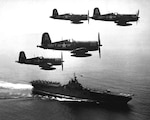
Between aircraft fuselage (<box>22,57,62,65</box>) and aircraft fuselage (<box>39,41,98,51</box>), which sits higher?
aircraft fuselage (<box>39,41,98,51</box>)

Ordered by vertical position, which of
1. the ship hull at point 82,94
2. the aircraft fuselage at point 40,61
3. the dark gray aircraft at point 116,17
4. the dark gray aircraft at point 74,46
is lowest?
the ship hull at point 82,94

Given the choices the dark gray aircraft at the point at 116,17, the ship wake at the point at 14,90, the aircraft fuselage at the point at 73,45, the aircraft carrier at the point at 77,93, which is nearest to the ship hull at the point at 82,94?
the aircraft carrier at the point at 77,93

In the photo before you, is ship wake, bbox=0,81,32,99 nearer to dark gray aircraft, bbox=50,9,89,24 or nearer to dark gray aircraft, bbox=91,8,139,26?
dark gray aircraft, bbox=50,9,89,24

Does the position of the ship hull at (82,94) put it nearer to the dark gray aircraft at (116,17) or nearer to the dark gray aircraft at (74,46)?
the dark gray aircraft at (74,46)

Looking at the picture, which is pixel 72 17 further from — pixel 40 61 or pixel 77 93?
pixel 77 93

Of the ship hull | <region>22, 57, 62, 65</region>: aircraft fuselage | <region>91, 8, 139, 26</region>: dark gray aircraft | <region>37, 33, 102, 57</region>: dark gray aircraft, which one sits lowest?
the ship hull

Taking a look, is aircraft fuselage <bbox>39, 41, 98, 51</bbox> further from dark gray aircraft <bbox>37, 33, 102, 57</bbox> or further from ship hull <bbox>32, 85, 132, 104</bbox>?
ship hull <bbox>32, 85, 132, 104</bbox>

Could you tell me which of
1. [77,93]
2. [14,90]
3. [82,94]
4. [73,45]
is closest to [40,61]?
[73,45]

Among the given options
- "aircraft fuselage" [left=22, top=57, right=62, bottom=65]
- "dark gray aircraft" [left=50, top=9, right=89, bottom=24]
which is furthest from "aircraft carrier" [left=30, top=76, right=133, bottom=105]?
"dark gray aircraft" [left=50, top=9, right=89, bottom=24]

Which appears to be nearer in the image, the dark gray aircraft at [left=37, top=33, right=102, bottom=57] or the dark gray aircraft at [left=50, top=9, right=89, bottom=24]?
the dark gray aircraft at [left=37, top=33, right=102, bottom=57]

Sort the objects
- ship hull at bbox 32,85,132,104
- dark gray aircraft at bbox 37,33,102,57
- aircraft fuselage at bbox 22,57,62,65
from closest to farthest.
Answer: dark gray aircraft at bbox 37,33,102,57
aircraft fuselage at bbox 22,57,62,65
ship hull at bbox 32,85,132,104

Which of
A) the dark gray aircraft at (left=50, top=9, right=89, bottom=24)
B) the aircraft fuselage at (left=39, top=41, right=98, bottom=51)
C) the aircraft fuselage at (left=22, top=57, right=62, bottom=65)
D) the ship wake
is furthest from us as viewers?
the ship wake
